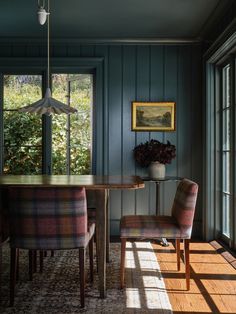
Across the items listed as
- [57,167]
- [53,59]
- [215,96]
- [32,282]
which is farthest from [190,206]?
[53,59]

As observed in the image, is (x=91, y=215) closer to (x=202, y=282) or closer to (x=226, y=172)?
(x=202, y=282)

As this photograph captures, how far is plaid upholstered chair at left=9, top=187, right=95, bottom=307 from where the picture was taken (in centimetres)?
253

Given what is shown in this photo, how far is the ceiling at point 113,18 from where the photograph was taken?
387 cm

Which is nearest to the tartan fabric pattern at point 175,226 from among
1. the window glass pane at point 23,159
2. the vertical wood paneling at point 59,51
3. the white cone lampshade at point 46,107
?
the white cone lampshade at point 46,107

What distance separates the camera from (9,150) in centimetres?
507

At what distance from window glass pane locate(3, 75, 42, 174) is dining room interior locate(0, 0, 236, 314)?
0.01 m

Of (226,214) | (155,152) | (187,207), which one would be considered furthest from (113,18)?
(226,214)

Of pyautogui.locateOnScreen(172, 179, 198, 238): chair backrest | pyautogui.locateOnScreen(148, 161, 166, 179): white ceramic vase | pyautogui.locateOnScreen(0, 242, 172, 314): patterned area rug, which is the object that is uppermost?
pyautogui.locateOnScreen(148, 161, 166, 179): white ceramic vase

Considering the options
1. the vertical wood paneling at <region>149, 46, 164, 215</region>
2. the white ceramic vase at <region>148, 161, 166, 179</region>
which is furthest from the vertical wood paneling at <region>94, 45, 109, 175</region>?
the white ceramic vase at <region>148, 161, 166, 179</region>

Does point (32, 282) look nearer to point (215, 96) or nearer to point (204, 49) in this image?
point (215, 96)

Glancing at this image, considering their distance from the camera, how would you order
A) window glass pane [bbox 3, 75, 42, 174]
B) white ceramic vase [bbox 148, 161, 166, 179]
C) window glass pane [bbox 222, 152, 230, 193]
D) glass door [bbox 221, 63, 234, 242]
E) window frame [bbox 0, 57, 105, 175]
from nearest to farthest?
glass door [bbox 221, 63, 234, 242], window glass pane [bbox 222, 152, 230, 193], white ceramic vase [bbox 148, 161, 166, 179], window frame [bbox 0, 57, 105, 175], window glass pane [bbox 3, 75, 42, 174]

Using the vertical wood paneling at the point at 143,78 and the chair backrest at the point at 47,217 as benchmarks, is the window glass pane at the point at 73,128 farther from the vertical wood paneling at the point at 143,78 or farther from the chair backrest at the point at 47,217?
the chair backrest at the point at 47,217

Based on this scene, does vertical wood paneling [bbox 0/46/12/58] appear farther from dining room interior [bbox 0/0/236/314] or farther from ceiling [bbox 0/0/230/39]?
ceiling [bbox 0/0/230/39]

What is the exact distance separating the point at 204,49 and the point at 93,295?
3387 mm
